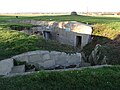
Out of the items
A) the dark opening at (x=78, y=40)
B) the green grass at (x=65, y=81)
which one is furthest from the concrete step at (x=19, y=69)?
the dark opening at (x=78, y=40)

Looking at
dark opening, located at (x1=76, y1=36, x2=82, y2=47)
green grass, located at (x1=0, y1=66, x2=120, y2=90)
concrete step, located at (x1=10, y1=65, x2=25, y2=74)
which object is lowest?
dark opening, located at (x1=76, y1=36, x2=82, y2=47)

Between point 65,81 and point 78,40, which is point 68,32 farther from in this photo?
point 65,81

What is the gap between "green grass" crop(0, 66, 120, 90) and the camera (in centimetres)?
832

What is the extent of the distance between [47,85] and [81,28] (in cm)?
1663

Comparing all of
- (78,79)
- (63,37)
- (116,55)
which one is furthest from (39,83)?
(63,37)

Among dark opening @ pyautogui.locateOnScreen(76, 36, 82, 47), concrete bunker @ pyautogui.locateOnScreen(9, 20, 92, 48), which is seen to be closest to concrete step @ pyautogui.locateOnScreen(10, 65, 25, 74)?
concrete bunker @ pyautogui.locateOnScreen(9, 20, 92, 48)

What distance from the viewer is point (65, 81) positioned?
8617 millimetres

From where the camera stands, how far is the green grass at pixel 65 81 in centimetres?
832

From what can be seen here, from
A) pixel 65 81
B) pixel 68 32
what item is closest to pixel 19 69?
pixel 65 81

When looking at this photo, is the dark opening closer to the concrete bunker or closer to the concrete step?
the concrete bunker

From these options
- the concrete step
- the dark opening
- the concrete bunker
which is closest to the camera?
the concrete step

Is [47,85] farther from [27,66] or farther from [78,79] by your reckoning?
[27,66]

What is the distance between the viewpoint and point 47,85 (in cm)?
838

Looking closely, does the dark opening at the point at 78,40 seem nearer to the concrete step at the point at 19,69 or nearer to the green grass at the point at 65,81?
the concrete step at the point at 19,69
